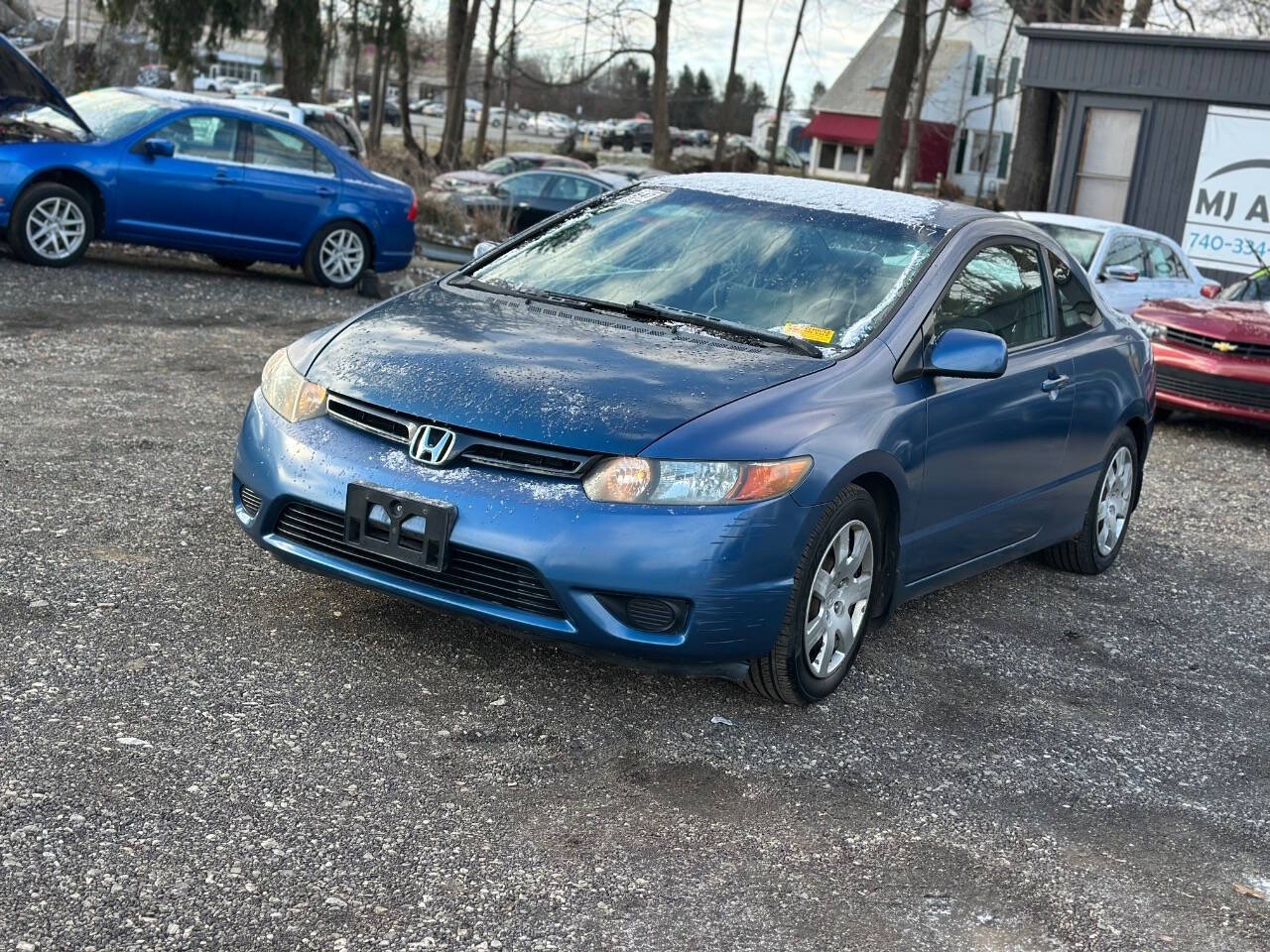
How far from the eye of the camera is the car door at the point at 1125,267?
14.0 metres

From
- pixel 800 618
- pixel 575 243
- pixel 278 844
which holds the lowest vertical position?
pixel 278 844

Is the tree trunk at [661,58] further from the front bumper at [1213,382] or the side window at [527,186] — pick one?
the front bumper at [1213,382]

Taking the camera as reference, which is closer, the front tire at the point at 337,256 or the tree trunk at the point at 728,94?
the front tire at the point at 337,256

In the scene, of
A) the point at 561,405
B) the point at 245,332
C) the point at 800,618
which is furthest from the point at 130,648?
the point at 245,332

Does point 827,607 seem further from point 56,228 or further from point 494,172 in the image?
point 494,172

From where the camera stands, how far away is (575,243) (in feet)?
19.8

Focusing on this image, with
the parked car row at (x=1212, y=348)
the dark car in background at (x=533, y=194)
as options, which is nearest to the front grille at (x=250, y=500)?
the parked car row at (x=1212, y=348)

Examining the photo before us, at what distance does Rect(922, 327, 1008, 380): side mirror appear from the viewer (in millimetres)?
5211

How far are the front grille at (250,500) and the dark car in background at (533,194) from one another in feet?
60.6

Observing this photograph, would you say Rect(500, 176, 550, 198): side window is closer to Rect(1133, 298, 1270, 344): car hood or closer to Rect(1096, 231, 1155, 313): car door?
Rect(1096, 231, 1155, 313): car door

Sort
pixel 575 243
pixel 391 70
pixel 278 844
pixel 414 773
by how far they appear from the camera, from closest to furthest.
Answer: pixel 278 844 < pixel 414 773 < pixel 575 243 < pixel 391 70

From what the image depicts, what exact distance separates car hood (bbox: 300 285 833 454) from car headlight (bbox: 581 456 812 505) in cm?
6

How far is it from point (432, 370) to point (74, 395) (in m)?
4.50

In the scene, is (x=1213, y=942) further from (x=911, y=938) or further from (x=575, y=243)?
(x=575, y=243)
